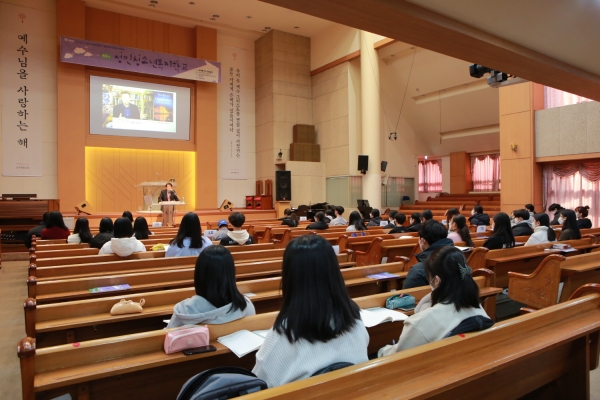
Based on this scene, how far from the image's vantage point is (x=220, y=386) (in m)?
1.19

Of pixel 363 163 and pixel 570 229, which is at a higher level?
pixel 363 163

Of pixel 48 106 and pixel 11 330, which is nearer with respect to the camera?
pixel 11 330

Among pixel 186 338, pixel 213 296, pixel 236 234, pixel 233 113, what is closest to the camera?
pixel 186 338

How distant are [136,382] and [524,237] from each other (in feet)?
17.3

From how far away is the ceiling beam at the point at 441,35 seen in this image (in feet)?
6.70

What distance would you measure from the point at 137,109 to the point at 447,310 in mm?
12358

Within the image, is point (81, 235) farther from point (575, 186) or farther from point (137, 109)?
point (575, 186)

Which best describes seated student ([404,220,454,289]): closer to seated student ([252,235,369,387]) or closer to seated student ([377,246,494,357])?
seated student ([377,246,494,357])

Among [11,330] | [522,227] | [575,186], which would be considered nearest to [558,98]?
[575,186]

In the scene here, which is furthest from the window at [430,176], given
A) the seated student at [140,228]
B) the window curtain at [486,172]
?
the seated student at [140,228]

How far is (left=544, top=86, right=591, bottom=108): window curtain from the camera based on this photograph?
9070 mm

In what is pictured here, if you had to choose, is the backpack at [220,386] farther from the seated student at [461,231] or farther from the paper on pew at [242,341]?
the seated student at [461,231]

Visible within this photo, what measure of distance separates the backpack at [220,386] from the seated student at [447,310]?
73cm

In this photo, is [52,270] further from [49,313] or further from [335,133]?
[335,133]
